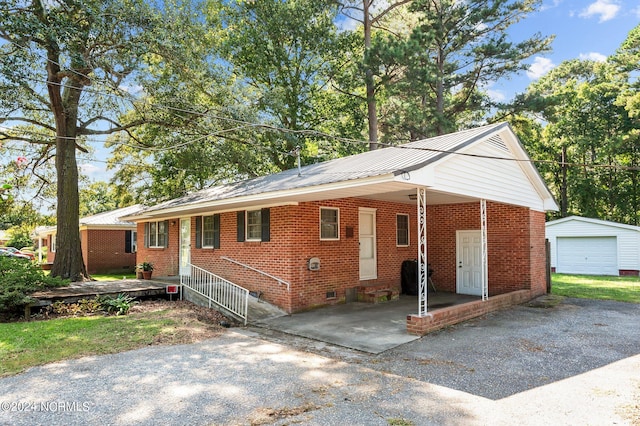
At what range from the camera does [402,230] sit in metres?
13.2

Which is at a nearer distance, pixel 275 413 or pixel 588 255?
pixel 275 413

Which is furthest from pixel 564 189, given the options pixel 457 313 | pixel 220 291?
pixel 220 291

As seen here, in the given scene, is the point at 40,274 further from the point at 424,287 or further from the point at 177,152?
the point at 424,287

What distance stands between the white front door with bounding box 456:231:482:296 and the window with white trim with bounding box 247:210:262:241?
6.33m

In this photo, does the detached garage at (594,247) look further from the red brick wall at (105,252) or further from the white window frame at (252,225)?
the red brick wall at (105,252)

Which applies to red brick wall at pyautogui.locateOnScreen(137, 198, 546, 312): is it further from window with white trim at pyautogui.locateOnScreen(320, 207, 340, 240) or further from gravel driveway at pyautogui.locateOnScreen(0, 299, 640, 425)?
gravel driveway at pyautogui.locateOnScreen(0, 299, 640, 425)

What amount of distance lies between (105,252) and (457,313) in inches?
813

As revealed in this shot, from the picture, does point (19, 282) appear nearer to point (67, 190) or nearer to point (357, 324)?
point (67, 190)

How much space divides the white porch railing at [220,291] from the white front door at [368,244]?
3.48 metres

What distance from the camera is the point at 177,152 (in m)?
16.0

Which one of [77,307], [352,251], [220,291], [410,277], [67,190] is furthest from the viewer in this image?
[67,190]

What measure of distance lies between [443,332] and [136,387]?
527cm

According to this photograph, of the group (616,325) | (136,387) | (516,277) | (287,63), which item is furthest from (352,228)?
(287,63)

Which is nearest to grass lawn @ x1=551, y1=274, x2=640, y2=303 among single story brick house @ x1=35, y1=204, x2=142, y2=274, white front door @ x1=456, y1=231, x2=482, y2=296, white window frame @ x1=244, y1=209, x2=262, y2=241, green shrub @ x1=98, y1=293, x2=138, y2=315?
white front door @ x1=456, y1=231, x2=482, y2=296
